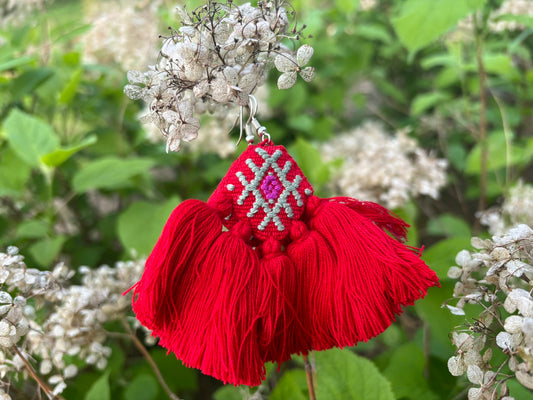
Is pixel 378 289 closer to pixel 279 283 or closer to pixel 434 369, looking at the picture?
pixel 279 283

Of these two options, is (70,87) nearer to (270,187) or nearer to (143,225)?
(143,225)

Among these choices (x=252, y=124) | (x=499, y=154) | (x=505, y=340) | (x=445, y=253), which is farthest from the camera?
(x=499, y=154)

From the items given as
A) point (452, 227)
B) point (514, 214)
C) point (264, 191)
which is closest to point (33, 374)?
point (264, 191)

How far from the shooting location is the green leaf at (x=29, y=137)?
88 cm

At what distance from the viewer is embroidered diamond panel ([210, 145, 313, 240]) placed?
447mm

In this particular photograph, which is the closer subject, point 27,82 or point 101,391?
point 101,391

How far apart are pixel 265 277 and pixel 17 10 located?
3.49 feet

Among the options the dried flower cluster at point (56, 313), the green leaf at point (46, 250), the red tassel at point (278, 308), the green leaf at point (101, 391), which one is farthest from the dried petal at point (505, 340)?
the green leaf at point (46, 250)

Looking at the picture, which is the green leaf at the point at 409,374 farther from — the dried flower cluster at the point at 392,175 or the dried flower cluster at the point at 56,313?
the dried flower cluster at the point at 56,313

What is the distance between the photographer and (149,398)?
0.80 metres

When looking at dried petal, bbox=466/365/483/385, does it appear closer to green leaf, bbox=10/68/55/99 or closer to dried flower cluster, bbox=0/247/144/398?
dried flower cluster, bbox=0/247/144/398

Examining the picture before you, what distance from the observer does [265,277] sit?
412 millimetres

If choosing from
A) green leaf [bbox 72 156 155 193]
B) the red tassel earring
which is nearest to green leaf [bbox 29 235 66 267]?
green leaf [bbox 72 156 155 193]

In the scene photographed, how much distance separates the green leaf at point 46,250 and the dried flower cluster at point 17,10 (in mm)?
567
